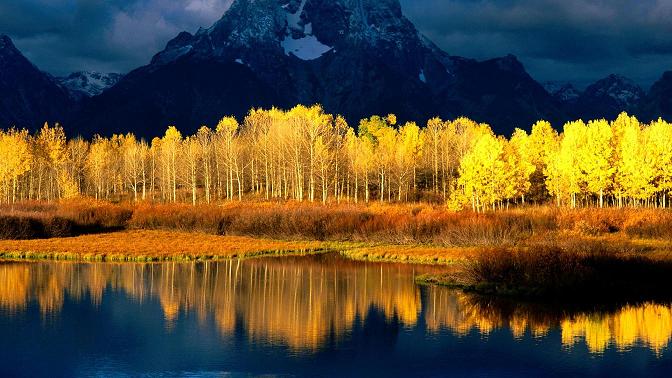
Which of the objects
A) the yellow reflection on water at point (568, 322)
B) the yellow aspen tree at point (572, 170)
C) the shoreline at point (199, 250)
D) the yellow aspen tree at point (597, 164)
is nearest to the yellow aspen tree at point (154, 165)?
the yellow aspen tree at point (572, 170)

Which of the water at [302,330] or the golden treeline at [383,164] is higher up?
the golden treeline at [383,164]

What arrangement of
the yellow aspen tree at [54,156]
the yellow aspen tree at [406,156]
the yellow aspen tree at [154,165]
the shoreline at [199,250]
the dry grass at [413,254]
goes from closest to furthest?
the dry grass at [413,254] < the shoreline at [199,250] < the yellow aspen tree at [406,156] < the yellow aspen tree at [54,156] < the yellow aspen tree at [154,165]

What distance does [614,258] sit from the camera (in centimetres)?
3475

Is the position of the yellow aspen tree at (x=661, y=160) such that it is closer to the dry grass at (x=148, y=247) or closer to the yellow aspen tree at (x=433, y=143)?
the yellow aspen tree at (x=433, y=143)

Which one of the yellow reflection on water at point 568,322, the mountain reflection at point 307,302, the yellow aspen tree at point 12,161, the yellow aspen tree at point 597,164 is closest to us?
the yellow reflection on water at point 568,322

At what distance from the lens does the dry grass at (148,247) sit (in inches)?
1857

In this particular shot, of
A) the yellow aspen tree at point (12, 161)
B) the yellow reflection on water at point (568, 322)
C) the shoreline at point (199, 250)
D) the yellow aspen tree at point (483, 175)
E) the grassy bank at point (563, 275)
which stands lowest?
the yellow reflection on water at point (568, 322)

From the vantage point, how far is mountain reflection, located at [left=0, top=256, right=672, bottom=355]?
2567 cm

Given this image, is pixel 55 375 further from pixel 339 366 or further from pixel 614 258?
pixel 614 258

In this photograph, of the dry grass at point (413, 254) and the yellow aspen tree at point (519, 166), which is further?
the yellow aspen tree at point (519, 166)

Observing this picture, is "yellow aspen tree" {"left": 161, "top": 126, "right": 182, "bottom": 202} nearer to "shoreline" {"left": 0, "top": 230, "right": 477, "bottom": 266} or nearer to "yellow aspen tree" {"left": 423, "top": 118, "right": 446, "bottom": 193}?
"yellow aspen tree" {"left": 423, "top": 118, "right": 446, "bottom": 193}

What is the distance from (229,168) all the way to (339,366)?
95282mm

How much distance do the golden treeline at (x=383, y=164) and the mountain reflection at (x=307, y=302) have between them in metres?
41.0

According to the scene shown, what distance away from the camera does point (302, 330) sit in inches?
1017
